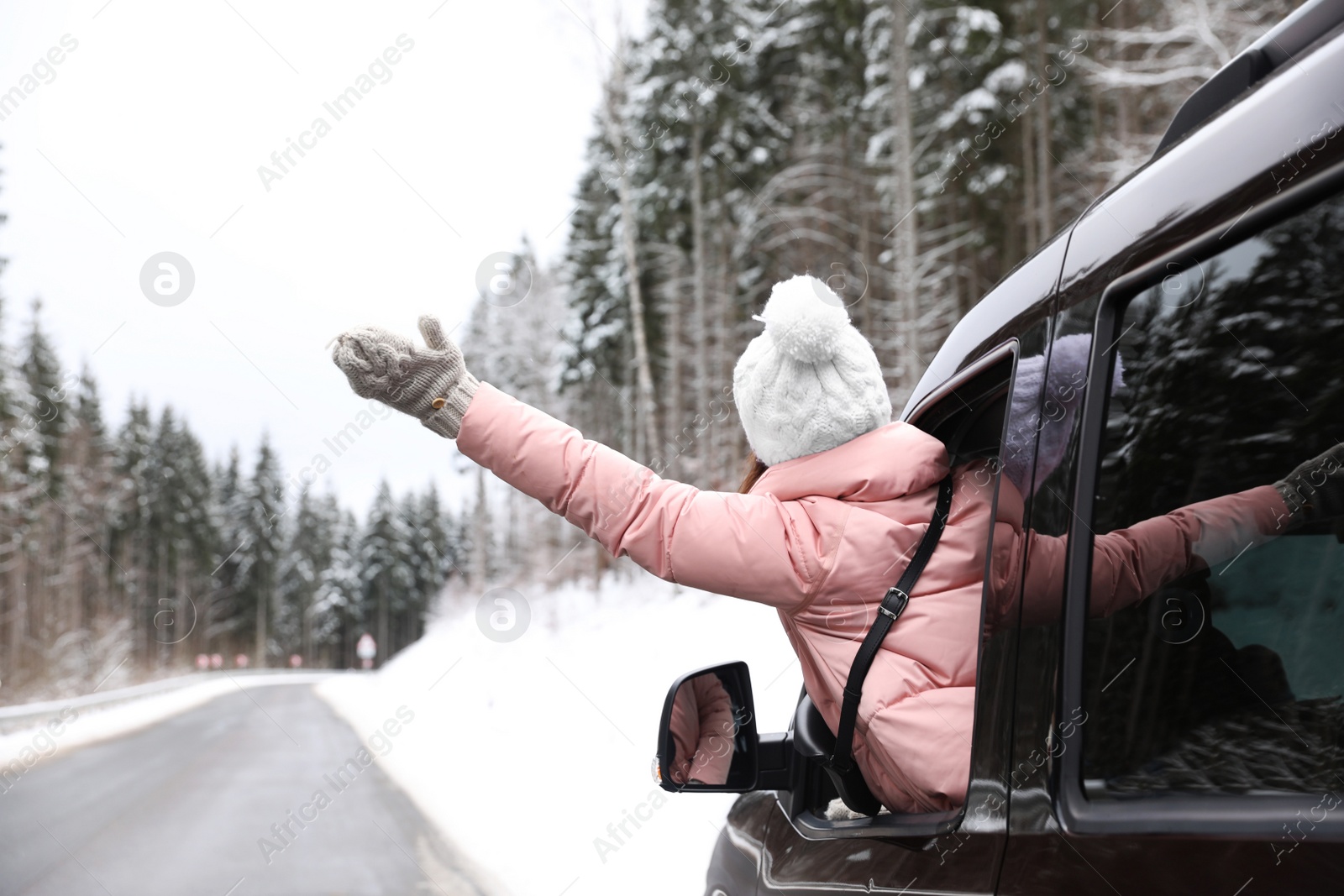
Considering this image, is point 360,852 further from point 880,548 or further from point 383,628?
point 383,628

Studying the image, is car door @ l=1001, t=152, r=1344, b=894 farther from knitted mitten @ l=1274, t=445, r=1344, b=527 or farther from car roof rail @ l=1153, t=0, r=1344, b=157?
car roof rail @ l=1153, t=0, r=1344, b=157

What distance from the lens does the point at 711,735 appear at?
2.21 m

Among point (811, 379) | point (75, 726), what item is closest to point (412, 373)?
point (811, 379)

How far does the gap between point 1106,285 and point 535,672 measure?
18001 mm

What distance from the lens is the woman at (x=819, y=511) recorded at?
1.63 metres

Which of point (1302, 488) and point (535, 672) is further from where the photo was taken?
point (535, 672)

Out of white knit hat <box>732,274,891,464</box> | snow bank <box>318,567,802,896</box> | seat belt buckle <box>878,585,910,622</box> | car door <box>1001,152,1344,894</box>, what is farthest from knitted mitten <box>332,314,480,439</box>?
snow bank <box>318,567,802,896</box>

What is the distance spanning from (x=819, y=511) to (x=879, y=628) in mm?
240

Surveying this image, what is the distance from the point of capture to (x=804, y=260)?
21.7 meters

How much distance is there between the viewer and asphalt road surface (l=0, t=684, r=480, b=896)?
6469 mm

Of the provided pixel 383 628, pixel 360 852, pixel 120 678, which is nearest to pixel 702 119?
pixel 360 852

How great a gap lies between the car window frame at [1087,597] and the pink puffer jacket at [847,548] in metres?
0.19

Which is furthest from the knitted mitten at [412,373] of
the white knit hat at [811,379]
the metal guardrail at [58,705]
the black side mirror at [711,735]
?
the metal guardrail at [58,705]

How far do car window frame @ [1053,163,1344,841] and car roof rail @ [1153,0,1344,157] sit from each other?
23cm
